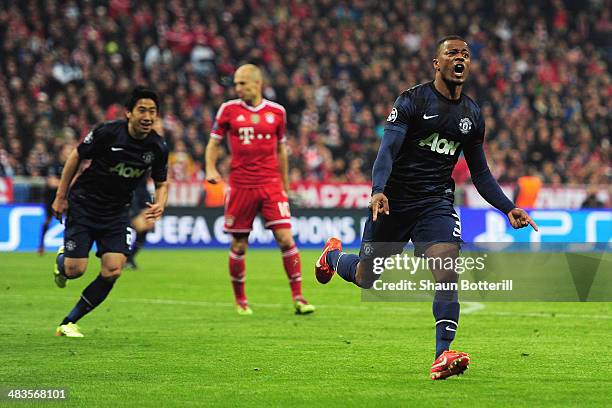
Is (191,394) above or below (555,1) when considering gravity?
below

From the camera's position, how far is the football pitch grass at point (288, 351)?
6.64m

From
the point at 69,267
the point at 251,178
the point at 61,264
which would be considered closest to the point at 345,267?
the point at 69,267

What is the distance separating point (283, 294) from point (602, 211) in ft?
38.7

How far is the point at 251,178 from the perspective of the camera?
1223 centimetres

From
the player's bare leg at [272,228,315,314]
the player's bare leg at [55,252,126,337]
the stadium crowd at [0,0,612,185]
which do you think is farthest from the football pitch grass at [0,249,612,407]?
the stadium crowd at [0,0,612,185]

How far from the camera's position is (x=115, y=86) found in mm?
26703

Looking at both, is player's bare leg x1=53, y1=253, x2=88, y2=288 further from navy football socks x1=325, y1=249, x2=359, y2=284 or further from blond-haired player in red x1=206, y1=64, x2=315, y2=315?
blond-haired player in red x1=206, y1=64, x2=315, y2=315

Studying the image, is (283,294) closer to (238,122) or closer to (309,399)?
(238,122)

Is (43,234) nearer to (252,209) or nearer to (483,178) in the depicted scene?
(252,209)

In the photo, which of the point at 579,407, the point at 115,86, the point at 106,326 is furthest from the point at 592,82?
the point at 579,407

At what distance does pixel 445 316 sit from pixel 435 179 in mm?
998

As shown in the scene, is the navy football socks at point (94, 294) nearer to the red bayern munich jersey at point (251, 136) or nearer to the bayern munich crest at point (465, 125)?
the red bayern munich jersey at point (251, 136)

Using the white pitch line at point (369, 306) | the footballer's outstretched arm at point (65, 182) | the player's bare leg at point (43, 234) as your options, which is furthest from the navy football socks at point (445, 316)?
the player's bare leg at point (43, 234)

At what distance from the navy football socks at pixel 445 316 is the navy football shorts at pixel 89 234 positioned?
3.40 metres
